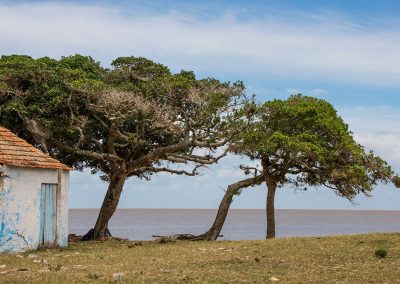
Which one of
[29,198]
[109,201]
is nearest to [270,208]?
[109,201]

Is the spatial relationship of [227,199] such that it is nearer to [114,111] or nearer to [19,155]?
[114,111]

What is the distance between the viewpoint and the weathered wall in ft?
76.0

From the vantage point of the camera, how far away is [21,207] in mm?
23812

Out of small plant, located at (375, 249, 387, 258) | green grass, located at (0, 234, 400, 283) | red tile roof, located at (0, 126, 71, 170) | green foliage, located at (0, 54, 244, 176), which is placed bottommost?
green grass, located at (0, 234, 400, 283)

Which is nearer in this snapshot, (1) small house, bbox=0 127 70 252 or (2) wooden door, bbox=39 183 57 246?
(1) small house, bbox=0 127 70 252

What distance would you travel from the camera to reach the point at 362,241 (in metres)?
23.0

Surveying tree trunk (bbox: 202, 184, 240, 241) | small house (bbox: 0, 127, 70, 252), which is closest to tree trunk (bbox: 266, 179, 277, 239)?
tree trunk (bbox: 202, 184, 240, 241)

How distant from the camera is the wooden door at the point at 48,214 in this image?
24.8 metres

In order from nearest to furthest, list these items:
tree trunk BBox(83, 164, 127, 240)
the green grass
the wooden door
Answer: the green grass → the wooden door → tree trunk BBox(83, 164, 127, 240)

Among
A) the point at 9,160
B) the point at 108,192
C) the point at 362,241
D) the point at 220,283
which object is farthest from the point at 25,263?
the point at 108,192

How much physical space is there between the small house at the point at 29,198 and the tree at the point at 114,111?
296 centimetres

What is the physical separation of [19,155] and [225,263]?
941 cm

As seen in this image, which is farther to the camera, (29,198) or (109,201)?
(109,201)

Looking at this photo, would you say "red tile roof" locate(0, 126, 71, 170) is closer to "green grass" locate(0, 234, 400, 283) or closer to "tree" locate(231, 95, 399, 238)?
"green grass" locate(0, 234, 400, 283)
